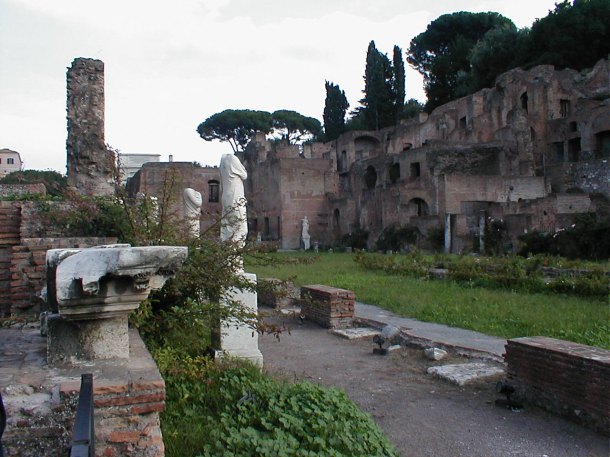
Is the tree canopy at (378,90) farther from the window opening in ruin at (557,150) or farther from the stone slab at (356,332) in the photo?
the stone slab at (356,332)

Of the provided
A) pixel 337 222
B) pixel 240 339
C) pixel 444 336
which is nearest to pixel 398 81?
pixel 337 222

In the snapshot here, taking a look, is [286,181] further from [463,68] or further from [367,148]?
[463,68]

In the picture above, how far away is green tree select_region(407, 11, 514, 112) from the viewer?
5081cm

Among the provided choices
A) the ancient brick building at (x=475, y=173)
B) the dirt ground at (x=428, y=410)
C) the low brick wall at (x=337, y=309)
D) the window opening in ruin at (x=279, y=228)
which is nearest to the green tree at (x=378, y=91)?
the ancient brick building at (x=475, y=173)

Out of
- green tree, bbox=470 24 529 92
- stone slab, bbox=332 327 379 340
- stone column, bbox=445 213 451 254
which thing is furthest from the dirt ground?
green tree, bbox=470 24 529 92

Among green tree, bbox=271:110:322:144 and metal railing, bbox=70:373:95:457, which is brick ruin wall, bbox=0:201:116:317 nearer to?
metal railing, bbox=70:373:95:457

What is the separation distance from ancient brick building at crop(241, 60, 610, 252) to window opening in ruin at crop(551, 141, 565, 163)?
0.06 m

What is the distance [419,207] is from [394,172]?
7.49 m

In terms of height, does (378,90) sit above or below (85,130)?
above

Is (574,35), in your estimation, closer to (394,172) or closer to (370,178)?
(394,172)

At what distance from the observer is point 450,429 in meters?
4.23

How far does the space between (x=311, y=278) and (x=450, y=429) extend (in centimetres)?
1047

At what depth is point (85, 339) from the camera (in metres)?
3.12

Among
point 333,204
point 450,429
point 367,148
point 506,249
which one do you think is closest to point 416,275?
point 506,249
